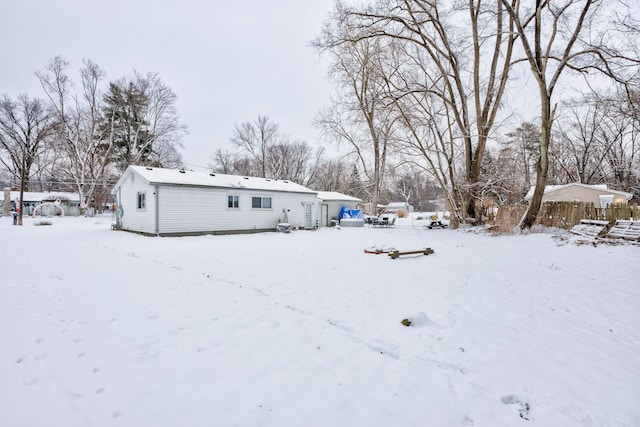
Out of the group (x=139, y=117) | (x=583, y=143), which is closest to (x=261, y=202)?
(x=139, y=117)

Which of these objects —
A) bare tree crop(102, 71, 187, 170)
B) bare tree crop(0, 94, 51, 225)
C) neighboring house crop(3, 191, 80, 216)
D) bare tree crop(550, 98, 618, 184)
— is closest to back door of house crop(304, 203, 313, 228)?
bare tree crop(102, 71, 187, 170)

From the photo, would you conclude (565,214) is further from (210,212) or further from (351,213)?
(210,212)

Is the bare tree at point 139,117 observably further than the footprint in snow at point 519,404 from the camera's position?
Yes

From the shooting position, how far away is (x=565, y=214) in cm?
1150

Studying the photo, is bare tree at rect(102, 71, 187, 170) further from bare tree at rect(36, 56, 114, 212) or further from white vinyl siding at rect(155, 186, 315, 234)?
white vinyl siding at rect(155, 186, 315, 234)

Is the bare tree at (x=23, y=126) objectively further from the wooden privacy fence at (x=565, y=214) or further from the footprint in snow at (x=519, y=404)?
the wooden privacy fence at (x=565, y=214)

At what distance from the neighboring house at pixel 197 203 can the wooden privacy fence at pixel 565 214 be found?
1124cm

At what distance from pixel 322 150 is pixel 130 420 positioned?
126ft

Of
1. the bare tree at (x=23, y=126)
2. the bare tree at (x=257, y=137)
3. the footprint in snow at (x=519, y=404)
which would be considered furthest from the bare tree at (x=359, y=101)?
the bare tree at (x=23, y=126)

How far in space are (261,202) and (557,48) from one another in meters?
16.1

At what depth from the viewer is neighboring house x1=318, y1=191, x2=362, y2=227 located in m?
21.5

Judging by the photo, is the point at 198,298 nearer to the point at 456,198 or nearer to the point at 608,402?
the point at 608,402

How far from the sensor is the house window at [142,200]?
13300 millimetres

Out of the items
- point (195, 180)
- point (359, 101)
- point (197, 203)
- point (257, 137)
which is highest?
point (257, 137)
